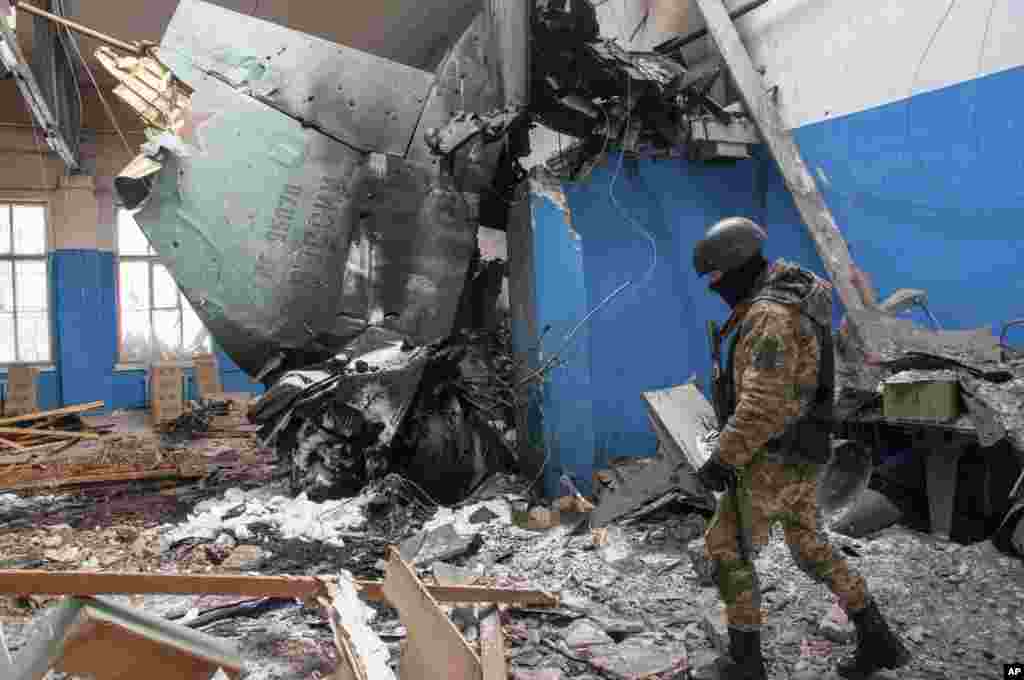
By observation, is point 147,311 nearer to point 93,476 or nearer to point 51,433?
point 51,433

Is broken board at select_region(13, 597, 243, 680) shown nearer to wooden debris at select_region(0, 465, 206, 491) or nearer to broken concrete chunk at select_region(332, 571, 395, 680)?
broken concrete chunk at select_region(332, 571, 395, 680)

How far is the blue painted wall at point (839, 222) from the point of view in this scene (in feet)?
13.6

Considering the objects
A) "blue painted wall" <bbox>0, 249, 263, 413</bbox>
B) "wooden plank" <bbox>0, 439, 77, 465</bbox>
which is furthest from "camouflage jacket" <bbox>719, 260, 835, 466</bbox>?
"blue painted wall" <bbox>0, 249, 263, 413</bbox>

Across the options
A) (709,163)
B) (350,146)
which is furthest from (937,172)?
(350,146)

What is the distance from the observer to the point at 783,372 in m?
2.13

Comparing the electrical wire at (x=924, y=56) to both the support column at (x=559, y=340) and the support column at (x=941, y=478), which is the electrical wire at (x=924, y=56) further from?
the support column at (x=559, y=340)

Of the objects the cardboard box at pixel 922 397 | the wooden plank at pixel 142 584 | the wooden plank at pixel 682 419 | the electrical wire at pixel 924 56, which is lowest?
the wooden plank at pixel 142 584

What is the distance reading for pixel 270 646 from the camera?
261 centimetres

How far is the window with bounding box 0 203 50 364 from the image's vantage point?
10.1m

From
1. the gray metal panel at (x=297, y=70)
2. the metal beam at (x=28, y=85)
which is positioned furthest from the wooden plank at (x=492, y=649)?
the metal beam at (x=28, y=85)

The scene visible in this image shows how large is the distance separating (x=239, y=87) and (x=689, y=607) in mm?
4630

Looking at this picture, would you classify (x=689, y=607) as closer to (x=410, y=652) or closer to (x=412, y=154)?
(x=410, y=652)

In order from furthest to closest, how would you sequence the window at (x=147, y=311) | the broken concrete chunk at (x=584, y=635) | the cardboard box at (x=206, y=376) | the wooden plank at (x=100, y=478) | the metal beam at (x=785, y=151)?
the window at (x=147, y=311) < the cardboard box at (x=206, y=376) < the wooden plank at (x=100, y=478) < the metal beam at (x=785, y=151) < the broken concrete chunk at (x=584, y=635)

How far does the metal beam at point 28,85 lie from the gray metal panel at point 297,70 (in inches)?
88.7
